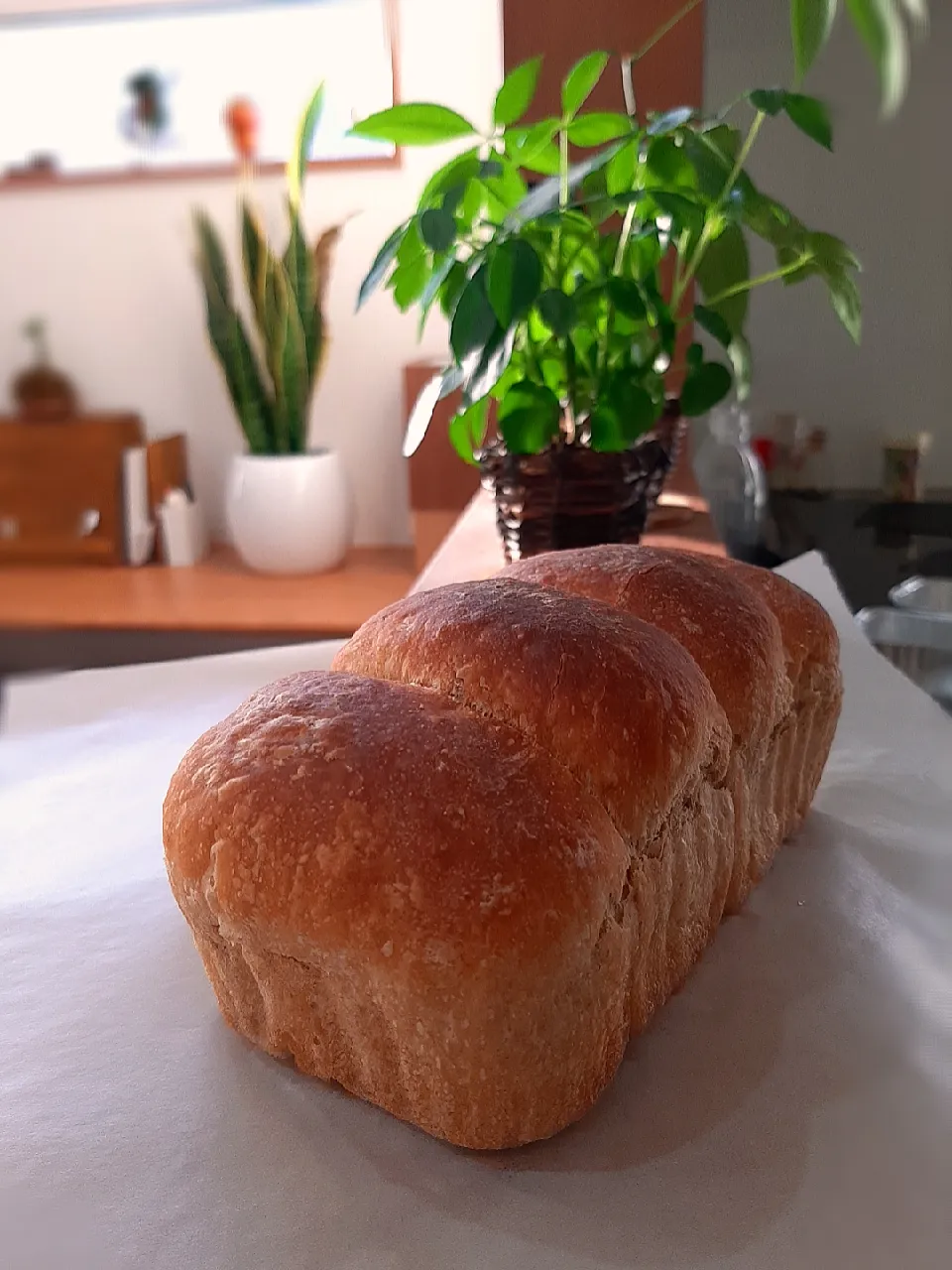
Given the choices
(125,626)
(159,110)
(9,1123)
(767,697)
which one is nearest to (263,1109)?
(9,1123)

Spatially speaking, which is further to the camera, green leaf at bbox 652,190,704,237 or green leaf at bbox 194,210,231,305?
green leaf at bbox 194,210,231,305

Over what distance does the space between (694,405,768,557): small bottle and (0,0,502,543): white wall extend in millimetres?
639

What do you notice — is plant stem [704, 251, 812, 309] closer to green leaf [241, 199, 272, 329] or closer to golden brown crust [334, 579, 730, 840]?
golden brown crust [334, 579, 730, 840]

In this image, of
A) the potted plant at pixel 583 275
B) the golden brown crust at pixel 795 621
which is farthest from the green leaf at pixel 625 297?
the golden brown crust at pixel 795 621

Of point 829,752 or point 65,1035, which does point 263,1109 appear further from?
point 829,752

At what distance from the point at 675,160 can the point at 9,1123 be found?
78cm

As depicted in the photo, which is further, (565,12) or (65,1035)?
(565,12)

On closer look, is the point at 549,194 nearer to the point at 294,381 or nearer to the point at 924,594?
the point at 924,594

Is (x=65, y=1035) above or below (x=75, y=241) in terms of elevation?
below

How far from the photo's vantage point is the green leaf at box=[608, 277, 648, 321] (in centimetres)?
81

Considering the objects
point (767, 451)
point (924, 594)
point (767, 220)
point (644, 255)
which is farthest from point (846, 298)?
point (767, 451)

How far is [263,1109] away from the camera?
0.47m

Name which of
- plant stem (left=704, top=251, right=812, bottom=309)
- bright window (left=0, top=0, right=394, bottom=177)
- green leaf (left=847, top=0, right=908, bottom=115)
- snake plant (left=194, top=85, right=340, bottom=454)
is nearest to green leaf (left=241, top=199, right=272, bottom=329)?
snake plant (left=194, top=85, right=340, bottom=454)

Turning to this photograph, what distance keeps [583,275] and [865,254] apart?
0.67m
